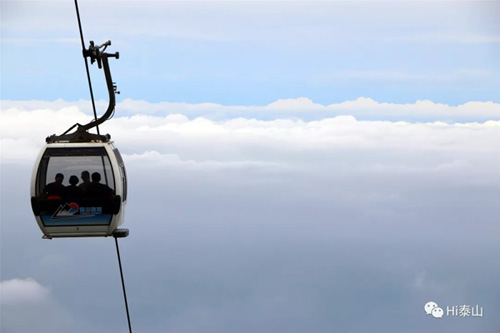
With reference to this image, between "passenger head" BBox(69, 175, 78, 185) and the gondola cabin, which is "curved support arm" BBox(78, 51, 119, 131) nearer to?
the gondola cabin

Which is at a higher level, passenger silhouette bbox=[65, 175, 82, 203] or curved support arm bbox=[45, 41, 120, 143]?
curved support arm bbox=[45, 41, 120, 143]

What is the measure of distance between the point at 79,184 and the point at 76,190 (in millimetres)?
153

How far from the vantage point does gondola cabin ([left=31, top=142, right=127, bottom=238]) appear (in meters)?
19.1

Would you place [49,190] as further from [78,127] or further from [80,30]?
[80,30]

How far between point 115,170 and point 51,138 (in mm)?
1678

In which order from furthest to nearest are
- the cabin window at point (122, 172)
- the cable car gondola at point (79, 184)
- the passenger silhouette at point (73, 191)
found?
the cabin window at point (122, 172), the passenger silhouette at point (73, 191), the cable car gondola at point (79, 184)

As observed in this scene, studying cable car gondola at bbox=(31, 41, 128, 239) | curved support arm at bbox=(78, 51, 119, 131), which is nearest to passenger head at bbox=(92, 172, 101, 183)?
cable car gondola at bbox=(31, 41, 128, 239)

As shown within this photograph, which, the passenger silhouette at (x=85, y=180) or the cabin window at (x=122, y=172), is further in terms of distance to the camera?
the cabin window at (x=122, y=172)

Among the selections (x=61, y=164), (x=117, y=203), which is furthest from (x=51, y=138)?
(x=117, y=203)

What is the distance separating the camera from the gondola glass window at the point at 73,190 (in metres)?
19.1

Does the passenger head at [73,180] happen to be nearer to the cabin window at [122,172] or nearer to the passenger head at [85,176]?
the passenger head at [85,176]

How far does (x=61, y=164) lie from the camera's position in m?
19.2

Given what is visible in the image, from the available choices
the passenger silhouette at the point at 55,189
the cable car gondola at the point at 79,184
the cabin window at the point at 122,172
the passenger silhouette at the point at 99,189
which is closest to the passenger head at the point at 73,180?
the cable car gondola at the point at 79,184

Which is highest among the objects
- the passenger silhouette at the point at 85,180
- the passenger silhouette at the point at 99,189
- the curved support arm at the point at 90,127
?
the curved support arm at the point at 90,127
